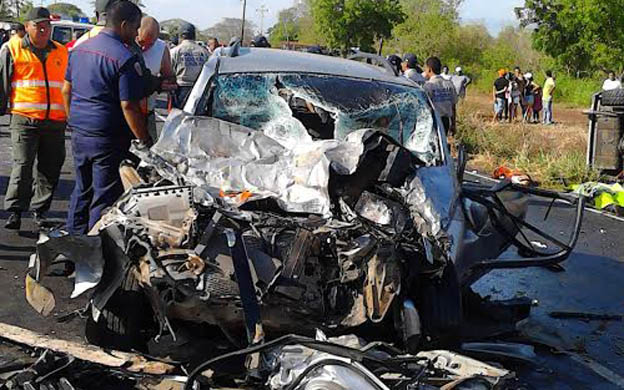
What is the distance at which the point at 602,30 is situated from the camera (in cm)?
3538

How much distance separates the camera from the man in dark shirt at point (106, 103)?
5227mm

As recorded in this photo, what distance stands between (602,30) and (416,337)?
35.1 metres

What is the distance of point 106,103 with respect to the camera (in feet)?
17.5

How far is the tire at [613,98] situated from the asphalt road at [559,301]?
159 inches

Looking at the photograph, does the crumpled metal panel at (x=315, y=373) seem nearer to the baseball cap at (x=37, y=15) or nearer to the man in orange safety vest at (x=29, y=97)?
the man in orange safety vest at (x=29, y=97)

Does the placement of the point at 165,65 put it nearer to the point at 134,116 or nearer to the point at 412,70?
the point at 134,116

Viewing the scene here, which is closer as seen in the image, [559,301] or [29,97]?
[559,301]

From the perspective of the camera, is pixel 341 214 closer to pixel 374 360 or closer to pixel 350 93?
pixel 374 360

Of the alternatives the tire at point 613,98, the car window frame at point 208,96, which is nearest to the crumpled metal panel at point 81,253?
the car window frame at point 208,96

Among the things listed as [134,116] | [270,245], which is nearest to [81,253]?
[270,245]

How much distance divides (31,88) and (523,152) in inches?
330

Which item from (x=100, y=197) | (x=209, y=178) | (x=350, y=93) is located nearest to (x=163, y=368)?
(x=209, y=178)

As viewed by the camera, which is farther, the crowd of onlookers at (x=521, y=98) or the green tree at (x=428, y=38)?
the green tree at (x=428, y=38)

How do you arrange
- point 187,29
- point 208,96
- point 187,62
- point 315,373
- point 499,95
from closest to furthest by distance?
point 315,373 < point 208,96 < point 187,62 < point 187,29 < point 499,95
